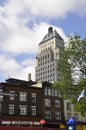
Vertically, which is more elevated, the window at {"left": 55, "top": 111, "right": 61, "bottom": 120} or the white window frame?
the white window frame

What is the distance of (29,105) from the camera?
77.2 meters

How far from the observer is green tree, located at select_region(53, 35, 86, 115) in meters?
48.2

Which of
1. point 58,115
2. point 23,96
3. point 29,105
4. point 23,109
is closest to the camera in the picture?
point 23,109

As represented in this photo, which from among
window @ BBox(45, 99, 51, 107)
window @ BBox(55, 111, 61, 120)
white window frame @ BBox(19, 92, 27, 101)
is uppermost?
white window frame @ BBox(19, 92, 27, 101)

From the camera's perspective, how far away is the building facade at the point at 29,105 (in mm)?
72938

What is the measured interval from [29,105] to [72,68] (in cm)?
3075

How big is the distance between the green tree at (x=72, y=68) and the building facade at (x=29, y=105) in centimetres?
2524

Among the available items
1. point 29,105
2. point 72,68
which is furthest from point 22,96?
point 72,68

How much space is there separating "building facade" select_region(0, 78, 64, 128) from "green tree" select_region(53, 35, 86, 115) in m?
25.2

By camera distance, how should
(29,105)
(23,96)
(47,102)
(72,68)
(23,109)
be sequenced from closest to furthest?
(72,68)
(23,109)
(23,96)
(29,105)
(47,102)

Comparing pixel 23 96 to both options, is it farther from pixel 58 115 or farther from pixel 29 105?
pixel 58 115

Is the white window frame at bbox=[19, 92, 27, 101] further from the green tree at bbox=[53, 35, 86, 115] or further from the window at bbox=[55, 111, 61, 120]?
the green tree at bbox=[53, 35, 86, 115]

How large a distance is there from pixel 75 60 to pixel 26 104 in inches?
1243

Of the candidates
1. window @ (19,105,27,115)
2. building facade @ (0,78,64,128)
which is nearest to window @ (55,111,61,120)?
building facade @ (0,78,64,128)
